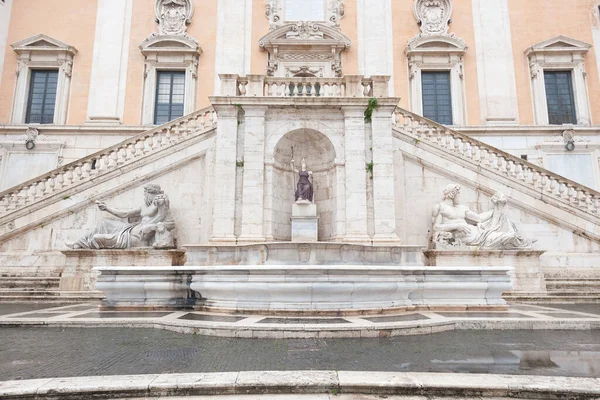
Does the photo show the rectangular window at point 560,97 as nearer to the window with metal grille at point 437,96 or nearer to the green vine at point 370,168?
the window with metal grille at point 437,96

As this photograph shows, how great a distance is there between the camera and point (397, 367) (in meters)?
4.15

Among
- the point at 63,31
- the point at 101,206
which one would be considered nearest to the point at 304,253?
the point at 101,206

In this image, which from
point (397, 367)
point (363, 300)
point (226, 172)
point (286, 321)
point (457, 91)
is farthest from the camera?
point (457, 91)

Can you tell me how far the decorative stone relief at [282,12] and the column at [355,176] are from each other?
1000 cm

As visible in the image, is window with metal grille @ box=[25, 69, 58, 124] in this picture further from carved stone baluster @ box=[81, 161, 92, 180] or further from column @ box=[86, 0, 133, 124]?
carved stone baluster @ box=[81, 161, 92, 180]

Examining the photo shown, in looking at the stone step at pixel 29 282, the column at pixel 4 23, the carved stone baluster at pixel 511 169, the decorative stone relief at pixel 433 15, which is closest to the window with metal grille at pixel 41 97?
the column at pixel 4 23

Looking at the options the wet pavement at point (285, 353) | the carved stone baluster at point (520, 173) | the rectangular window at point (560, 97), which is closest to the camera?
the wet pavement at point (285, 353)

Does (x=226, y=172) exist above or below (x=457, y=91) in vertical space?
below

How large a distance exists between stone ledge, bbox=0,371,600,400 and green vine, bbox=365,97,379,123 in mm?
9956

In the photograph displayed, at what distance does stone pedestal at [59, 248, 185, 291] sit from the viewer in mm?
10898

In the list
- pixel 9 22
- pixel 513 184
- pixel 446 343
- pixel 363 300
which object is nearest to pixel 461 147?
pixel 513 184

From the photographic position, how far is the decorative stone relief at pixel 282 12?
67.4 ft

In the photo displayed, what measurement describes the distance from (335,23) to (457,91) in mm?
6879

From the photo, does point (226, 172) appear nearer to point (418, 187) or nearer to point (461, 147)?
point (418, 187)
